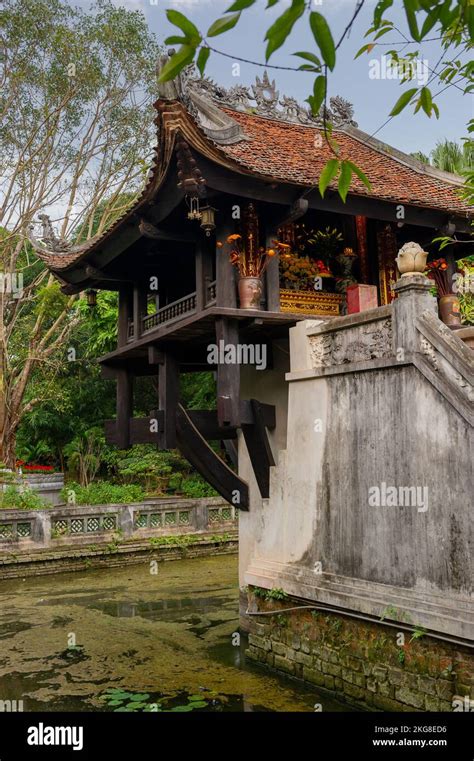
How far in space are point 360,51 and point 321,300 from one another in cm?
603

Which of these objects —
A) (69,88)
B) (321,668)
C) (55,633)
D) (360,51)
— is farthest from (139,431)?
(69,88)

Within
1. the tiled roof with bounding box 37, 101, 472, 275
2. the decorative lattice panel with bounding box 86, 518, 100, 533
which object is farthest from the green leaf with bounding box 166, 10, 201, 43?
the decorative lattice panel with bounding box 86, 518, 100, 533

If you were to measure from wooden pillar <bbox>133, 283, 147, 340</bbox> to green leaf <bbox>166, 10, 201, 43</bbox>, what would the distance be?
7.91 meters

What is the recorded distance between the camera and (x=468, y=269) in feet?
35.0

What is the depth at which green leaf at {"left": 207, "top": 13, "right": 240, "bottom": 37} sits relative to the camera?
5.72 ft

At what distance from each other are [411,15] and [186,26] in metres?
0.61

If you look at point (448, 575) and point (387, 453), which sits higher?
point (387, 453)

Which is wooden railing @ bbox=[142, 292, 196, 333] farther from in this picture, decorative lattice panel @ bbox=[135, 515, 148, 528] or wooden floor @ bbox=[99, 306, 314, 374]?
decorative lattice panel @ bbox=[135, 515, 148, 528]

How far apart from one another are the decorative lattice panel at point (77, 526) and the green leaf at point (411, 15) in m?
13.9

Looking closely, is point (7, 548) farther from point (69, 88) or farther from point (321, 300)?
point (69, 88)

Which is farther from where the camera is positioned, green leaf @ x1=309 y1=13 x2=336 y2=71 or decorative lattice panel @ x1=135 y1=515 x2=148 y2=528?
decorative lattice panel @ x1=135 y1=515 x2=148 y2=528

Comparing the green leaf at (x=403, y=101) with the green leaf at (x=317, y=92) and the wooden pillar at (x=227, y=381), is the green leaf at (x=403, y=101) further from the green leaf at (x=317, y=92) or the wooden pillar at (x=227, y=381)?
the wooden pillar at (x=227, y=381)

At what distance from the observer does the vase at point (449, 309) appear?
8.62 meters

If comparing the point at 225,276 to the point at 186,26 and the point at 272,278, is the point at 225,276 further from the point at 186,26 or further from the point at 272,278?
the point at 186,26
